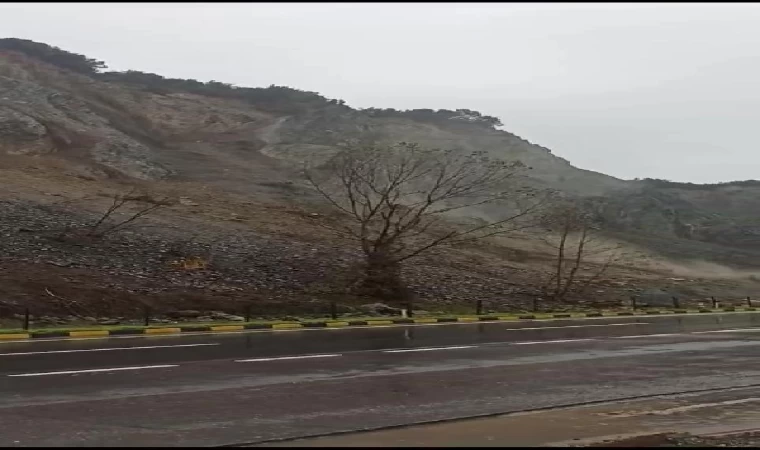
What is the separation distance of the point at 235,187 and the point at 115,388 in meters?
40.9

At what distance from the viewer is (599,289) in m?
41.8

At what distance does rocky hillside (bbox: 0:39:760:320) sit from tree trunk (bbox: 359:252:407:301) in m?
2.25

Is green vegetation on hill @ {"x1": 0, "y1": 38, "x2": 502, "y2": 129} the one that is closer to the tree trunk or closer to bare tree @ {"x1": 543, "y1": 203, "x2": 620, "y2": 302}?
bare tree @ {"x1": 543, "y1": 203, "x2": 620, "y2": 302}

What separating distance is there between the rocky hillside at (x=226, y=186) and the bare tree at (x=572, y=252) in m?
1.57

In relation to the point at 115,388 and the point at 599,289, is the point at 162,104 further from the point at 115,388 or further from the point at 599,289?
the point at 115,388

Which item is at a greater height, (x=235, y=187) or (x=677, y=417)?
(x=235, y=187)

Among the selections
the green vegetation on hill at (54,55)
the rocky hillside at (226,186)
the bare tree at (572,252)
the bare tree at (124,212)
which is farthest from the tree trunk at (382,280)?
the green vegetation on hill at (54,55)

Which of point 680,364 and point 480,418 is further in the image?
point 680,364

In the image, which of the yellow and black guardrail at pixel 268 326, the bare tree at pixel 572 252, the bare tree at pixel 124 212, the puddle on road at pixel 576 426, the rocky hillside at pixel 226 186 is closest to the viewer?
the puddle on road at pixel 576 426

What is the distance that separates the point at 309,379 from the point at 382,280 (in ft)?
66.5

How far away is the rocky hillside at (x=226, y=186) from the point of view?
31.5 metres

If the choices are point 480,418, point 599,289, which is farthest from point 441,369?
point 599,289

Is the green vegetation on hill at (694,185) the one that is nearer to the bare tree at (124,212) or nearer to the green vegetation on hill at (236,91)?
the green vegetation on hill at (236,91)

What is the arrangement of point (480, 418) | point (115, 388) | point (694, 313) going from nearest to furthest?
point (480, 418), point (115, 388), point (694, 313)
